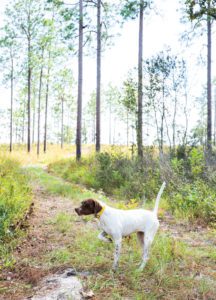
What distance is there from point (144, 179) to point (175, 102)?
10.9 feet

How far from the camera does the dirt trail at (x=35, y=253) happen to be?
12.0ft

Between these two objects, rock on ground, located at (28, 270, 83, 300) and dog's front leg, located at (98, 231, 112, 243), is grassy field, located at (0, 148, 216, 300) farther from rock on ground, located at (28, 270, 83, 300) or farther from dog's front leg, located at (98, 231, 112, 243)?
dog's front leg, located at (98, 231, 112, 243)

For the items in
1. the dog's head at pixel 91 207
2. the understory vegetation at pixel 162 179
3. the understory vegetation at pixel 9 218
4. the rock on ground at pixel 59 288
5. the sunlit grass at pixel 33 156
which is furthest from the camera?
the sunlit grass at pixel 33 156

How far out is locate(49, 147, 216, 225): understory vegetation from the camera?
22.8ft

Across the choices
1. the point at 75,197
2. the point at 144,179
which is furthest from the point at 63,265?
the point at 144,179

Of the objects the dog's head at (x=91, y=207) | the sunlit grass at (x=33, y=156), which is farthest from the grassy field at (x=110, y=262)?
the sunlit grass at (x=33, y=156)

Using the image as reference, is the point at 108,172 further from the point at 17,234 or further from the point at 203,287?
the point at 203,287

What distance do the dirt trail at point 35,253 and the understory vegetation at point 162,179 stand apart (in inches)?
68.8

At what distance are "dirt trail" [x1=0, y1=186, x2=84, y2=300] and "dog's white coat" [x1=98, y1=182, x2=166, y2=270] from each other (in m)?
0.66

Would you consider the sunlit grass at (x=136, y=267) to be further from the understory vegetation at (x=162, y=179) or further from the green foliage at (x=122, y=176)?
the green foliage at (x=122, y=176)

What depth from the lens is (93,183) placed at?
11.1m

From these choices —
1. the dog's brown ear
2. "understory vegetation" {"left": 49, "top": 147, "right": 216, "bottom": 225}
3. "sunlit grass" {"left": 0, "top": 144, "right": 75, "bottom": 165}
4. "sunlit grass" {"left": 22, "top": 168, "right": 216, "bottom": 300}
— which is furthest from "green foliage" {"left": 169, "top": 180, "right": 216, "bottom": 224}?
"sunlit grass" {"left": 0, "top": 144, "right": 75, "bottom": 165}

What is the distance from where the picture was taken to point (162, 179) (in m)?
8.51

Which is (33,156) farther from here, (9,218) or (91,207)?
(91,207)
